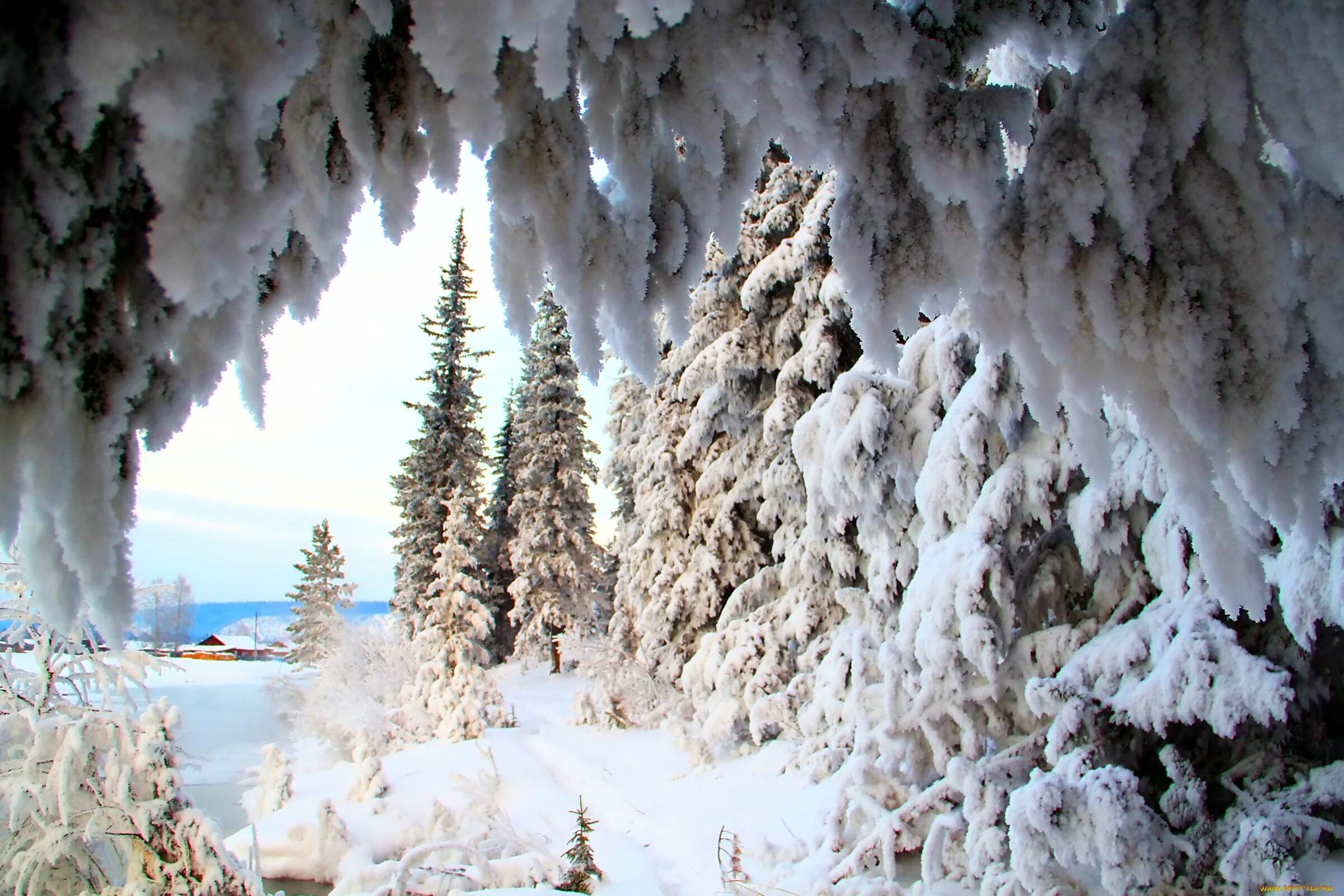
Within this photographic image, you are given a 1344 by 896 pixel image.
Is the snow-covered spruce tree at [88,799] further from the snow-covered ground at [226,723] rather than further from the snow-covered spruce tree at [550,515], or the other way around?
the snow-covered spruce tree at [550,515]

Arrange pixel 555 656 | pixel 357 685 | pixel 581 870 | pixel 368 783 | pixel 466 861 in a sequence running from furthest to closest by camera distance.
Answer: pixel 555 656 < pixel 357 685 < pixel 368 783 < pixel 466 861 < pixel 581 870

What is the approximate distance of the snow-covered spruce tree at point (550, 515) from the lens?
867 inches

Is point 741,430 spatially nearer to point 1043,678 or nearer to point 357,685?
point 1043,678

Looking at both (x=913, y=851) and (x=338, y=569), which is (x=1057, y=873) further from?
(x=338, y=569)

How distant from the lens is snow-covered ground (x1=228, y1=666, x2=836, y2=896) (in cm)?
686

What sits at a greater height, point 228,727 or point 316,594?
point 316,594

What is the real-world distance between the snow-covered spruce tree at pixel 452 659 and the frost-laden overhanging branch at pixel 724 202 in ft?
46.1

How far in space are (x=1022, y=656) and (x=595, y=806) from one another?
681 cm

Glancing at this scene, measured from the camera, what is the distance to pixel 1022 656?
5168mm

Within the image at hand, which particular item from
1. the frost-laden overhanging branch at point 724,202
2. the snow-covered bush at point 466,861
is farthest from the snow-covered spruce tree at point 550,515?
the frost-laden overhanging branch at point 724,202

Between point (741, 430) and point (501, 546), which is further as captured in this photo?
point (501, 546)

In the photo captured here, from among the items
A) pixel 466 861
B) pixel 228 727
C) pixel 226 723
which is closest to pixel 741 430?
pixel 466 861

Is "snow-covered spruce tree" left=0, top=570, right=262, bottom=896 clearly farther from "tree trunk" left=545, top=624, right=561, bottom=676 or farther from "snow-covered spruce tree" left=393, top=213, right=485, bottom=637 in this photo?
"tree trunk" left=545, top=624, right=561, bottom=676

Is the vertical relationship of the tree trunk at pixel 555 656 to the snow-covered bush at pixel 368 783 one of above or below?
above
